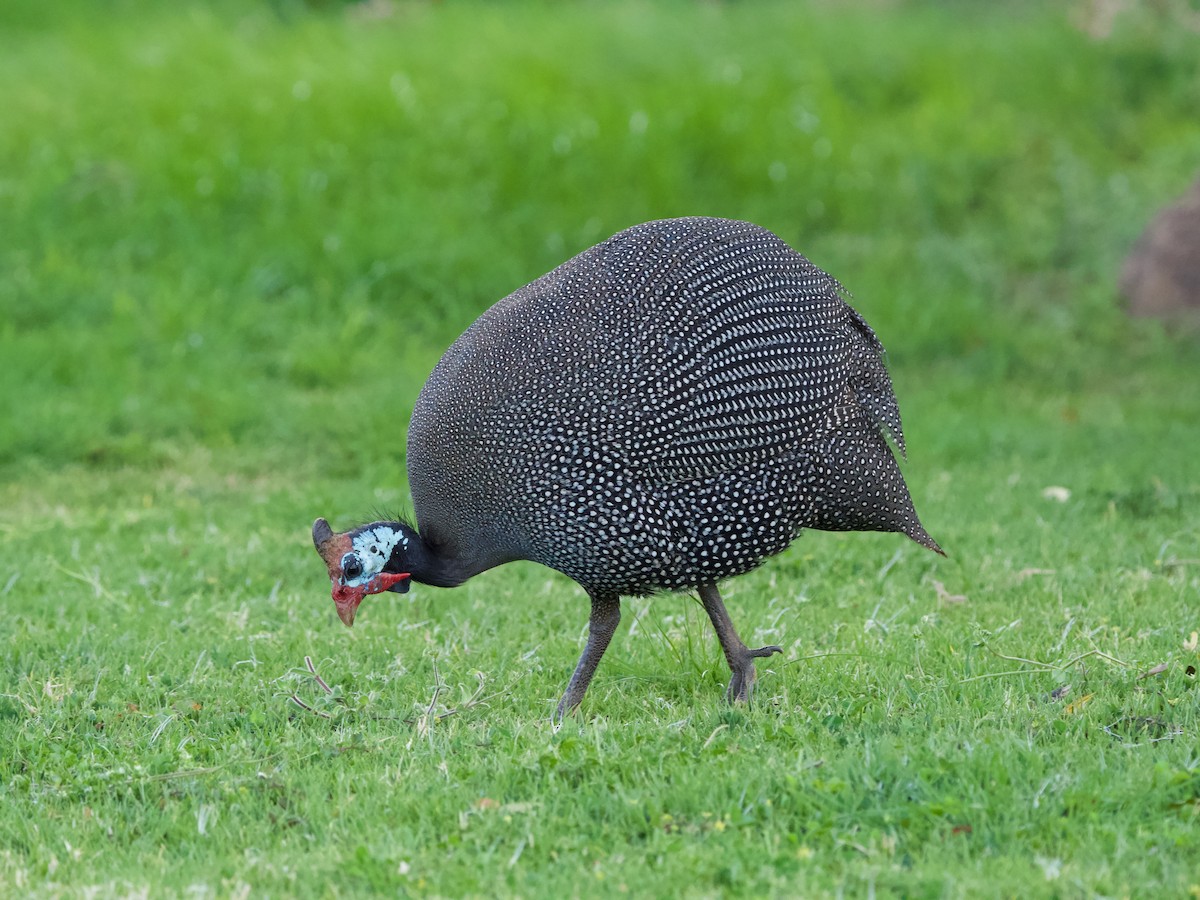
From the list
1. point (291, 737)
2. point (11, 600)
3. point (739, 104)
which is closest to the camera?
point (291, 737)

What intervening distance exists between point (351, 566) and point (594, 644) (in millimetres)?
690

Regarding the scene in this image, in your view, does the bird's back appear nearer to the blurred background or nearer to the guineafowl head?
the guineafowl head

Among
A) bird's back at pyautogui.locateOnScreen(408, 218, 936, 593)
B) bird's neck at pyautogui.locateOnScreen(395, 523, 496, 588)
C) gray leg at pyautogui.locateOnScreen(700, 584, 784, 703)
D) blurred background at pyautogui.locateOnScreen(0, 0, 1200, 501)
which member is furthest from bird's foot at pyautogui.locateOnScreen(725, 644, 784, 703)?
blurred background at pyautogui.locateOnScreen(0, 0, 1200, 501)

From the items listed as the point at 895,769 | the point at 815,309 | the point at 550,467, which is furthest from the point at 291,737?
the point at 815,309

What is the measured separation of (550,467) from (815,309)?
89cm

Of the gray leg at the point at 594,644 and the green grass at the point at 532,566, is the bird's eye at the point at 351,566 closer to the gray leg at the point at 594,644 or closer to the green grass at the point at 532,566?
the green grass at the point at 532,566

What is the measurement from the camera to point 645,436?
13.0 feet

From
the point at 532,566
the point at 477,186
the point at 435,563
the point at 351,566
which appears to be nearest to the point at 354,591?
the point at 351,566

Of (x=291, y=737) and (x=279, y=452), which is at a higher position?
(x=291, y=737)

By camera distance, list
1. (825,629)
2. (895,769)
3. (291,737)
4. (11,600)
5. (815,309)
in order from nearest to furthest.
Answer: (895,769)
(291,737)
(815,309)
(825,629)
(11,600)

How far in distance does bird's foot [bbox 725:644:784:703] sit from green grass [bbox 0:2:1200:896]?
9cm

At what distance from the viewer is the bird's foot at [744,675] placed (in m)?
4.27

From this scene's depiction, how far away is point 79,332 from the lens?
26.7ft

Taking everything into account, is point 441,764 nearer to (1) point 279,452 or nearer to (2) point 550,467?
(2) point 550,467
